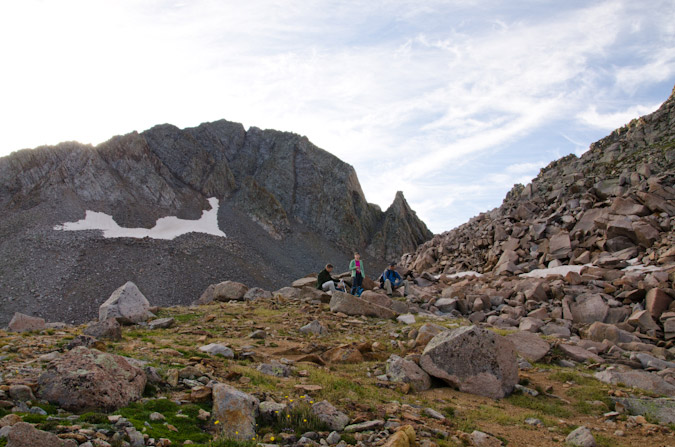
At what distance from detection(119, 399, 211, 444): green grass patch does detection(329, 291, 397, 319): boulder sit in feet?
44.6

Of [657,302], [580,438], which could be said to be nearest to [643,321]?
[657,302]

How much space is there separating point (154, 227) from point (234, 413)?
90.0m

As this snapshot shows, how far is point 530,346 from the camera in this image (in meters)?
15.8

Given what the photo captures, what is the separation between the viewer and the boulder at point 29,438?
546 cm

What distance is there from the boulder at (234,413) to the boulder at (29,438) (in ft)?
8.31

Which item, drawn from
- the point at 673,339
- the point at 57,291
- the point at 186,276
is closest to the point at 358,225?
the point at 186,276

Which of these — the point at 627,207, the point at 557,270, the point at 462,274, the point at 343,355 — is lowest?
the point at 343,355

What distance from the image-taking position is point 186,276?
71250 mm

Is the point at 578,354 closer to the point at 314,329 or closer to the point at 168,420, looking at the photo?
the point at 314,329

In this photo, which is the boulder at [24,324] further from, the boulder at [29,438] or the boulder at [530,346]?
the boulder at [530,346]

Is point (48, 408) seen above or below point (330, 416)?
above

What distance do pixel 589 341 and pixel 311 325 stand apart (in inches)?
433

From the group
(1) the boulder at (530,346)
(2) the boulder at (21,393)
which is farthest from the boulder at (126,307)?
(1) the boulder at (530,346)

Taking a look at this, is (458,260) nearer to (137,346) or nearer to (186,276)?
(137,346)
